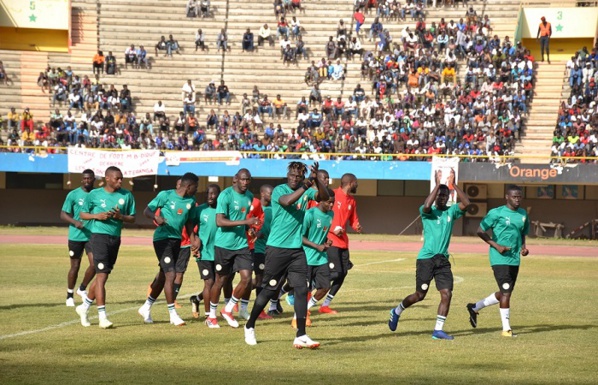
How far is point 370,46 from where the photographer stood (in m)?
54.4

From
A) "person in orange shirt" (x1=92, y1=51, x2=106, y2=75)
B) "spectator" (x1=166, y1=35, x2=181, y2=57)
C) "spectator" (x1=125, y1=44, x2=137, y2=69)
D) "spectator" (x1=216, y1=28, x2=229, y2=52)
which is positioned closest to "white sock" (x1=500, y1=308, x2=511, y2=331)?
"person in orange shirt" (x1=92, y1=51, x2=106, y2=75)

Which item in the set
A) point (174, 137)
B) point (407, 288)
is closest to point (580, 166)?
point (174, 137)

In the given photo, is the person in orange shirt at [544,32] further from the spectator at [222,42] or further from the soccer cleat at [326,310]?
the soccer cleat at [326,310]

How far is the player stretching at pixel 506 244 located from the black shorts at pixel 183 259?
461 cm

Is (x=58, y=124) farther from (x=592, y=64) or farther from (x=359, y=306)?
(x=359, y=306)

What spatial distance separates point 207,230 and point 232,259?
113 cm

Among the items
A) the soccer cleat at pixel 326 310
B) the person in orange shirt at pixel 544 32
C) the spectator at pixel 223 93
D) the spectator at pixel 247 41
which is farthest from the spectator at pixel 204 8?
the soccer cleat at pixel 326 310

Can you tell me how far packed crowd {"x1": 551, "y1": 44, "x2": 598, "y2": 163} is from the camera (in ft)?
146

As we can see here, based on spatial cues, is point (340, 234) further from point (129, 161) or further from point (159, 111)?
point (159, 111)

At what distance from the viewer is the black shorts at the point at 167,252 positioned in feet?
47.8

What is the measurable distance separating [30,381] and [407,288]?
40.7 ft

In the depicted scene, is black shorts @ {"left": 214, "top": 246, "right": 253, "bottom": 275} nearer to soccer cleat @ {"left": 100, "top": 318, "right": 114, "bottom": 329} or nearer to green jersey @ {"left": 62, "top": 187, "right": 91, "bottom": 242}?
soccer cleat @ {"left": 100, "top": 318, "right": 114, "bottom": 329}

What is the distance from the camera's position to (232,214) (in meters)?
14.1

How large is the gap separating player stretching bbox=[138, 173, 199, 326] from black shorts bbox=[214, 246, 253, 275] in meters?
0.44
